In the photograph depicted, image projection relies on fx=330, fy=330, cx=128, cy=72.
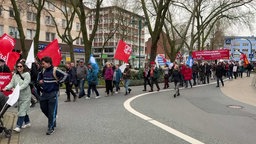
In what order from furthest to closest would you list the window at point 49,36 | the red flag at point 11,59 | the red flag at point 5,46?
the window at point 49,36, the red flag at point 11,59, the red flag at point 5,46

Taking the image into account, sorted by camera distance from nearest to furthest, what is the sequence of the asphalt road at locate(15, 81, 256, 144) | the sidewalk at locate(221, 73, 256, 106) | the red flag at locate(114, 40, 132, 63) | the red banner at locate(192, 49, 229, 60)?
the asphalt road at locate(15, 81, 256, 144), the sidewalk at locate(221, 73, 256, 106), the red flag at locate(114, 40, 132, 63), the red banner at locate(192, 49, 229, 60)

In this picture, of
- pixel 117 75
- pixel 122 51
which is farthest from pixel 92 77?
pixel 122 51

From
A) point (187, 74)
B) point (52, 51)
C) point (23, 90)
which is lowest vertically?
point (187, 74)

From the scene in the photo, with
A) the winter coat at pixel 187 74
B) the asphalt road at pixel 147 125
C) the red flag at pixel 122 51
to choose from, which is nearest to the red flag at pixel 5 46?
the asphalt road at pixel 147 125

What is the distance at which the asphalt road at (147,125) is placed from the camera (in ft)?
21.5

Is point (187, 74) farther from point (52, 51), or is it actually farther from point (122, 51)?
point (52, 51)

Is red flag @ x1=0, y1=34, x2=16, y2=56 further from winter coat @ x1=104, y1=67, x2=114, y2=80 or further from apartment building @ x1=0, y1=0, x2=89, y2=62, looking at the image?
apartment building @ x1=0, y1=0, x2=89, y2=62

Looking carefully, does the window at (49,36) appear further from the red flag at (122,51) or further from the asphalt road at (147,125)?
the asphalt road at (147,125)

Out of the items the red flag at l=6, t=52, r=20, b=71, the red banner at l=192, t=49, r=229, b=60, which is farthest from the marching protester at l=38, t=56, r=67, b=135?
the red banner at l=192, t=49, r=229, b=60

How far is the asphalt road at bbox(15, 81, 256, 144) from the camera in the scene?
21.5ft

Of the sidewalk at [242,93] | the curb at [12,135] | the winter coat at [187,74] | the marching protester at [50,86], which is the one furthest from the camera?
the winter coat at [187,74]

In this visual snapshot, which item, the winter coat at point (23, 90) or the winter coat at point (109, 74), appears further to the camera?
the winter coat at point (109, 74)

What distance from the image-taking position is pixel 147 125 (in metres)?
7.92

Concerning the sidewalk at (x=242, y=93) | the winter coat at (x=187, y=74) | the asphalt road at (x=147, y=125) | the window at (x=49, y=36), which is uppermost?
the window at (x=49, y=36)
